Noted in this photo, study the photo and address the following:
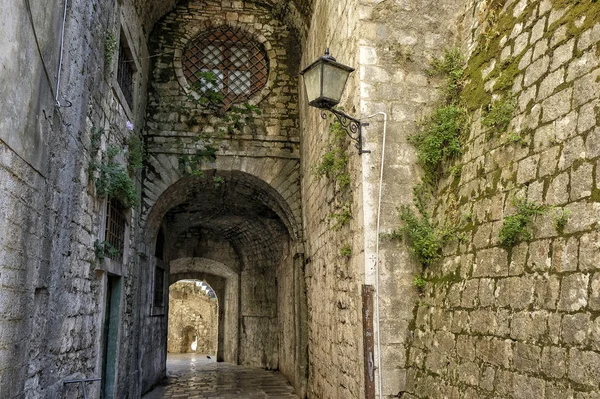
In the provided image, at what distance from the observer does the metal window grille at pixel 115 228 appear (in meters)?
6.17

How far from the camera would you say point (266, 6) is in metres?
9.20

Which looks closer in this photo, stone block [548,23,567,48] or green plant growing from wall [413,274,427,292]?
stone block [548,23,567,48]

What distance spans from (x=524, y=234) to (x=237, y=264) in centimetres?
1185

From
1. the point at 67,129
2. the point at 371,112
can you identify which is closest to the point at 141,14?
the point at 67,129

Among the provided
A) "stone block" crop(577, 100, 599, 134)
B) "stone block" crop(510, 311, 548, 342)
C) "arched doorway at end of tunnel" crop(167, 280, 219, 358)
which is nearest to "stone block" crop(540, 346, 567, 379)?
"stone block" crop(510, 311, 548, 342)

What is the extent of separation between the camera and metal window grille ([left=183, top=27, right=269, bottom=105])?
8.98m

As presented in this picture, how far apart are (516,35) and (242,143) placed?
529 centimetres

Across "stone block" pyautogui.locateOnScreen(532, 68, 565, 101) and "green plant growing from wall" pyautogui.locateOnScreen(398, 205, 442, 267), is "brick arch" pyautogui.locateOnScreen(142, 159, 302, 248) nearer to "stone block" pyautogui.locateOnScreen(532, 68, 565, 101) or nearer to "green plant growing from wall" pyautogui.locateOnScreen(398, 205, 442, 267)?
"green plant growing from wall" pyautogui.locateOnScreen(398, 205, 442, 267)

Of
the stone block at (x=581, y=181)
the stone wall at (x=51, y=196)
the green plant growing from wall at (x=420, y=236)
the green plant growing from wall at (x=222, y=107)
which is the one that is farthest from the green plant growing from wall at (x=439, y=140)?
the green plant growing from wall at (x=222, y=107)

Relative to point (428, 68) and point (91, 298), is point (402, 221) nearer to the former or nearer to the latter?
point (428, 68)

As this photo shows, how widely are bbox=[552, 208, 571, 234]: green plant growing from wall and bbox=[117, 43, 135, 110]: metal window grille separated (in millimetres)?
5502

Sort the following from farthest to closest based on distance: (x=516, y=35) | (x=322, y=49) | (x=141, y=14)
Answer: (x=141, y=14) < (x=322, y=49) < (x=516, y=35)

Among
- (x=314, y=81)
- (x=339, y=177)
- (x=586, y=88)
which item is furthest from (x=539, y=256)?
(x=339, y=177)

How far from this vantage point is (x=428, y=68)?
5.28 metres
